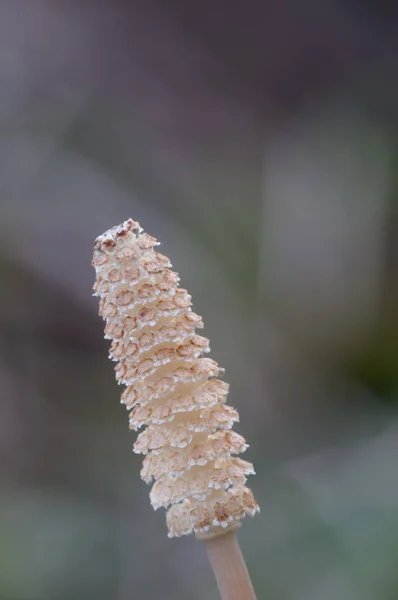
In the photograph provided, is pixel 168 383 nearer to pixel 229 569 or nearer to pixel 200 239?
pixel 229 569

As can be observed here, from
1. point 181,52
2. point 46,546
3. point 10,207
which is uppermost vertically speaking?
point 181,52

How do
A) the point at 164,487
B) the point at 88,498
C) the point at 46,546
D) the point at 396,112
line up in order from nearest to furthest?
the point at 164,487 → the point at 46,546 → the point at 88,498 → the point at 396,112

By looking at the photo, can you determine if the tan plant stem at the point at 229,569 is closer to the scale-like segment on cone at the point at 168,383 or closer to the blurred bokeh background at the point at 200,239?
the scale-like segment on cone at the point at 168,383

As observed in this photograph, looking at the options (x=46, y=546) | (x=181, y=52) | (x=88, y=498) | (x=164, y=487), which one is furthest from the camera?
(x=181, y=52)

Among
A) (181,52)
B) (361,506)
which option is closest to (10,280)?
(181,52)

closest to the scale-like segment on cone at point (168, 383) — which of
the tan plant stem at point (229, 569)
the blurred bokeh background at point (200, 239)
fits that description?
the tan plant stem at point (229, 569)

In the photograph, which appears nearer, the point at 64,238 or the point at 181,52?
the point at 64,238

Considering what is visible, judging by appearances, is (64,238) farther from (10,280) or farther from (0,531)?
(0,531)

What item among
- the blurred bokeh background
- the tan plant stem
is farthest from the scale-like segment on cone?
the blurred bokeh background
